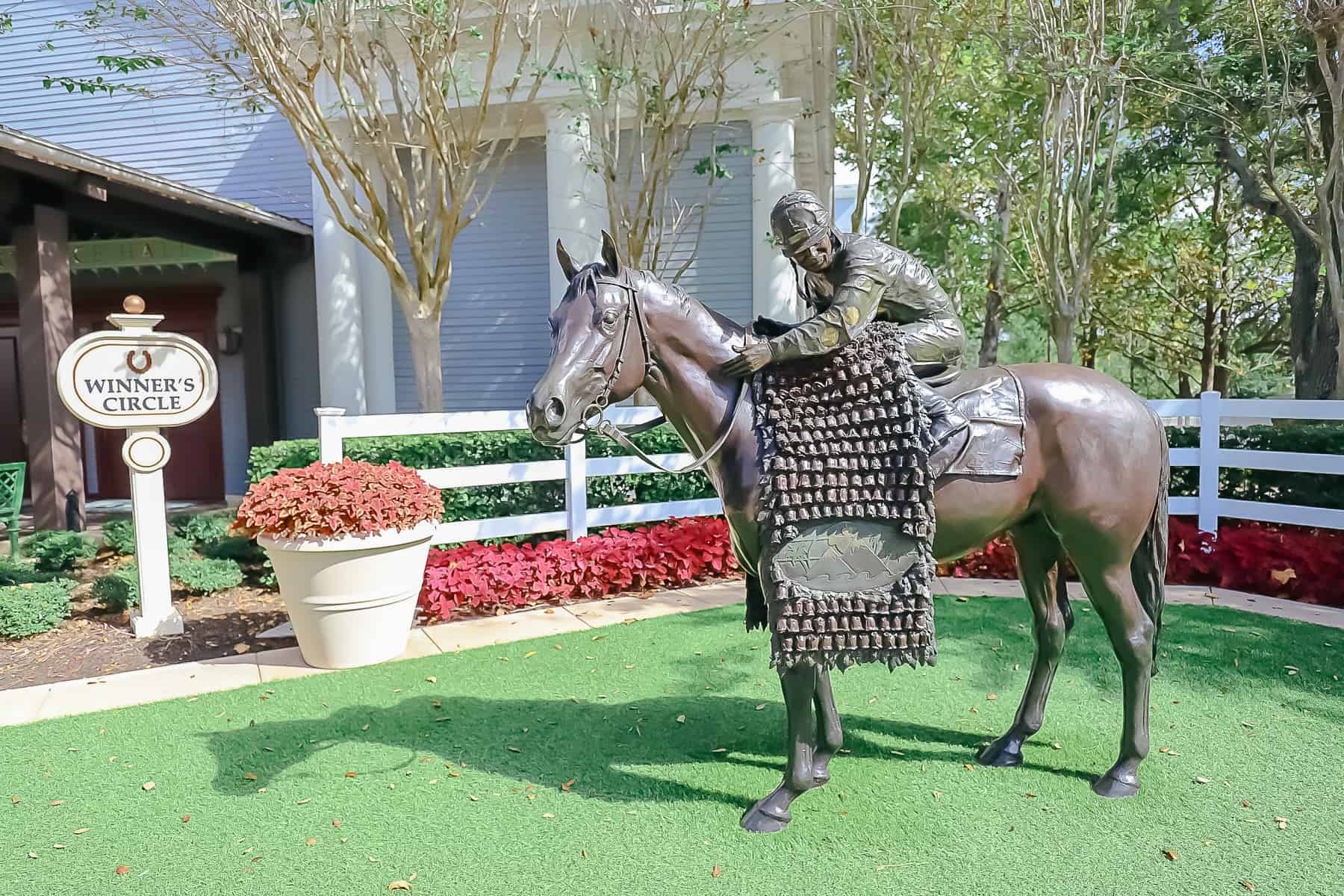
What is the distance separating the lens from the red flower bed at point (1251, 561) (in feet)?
17.7

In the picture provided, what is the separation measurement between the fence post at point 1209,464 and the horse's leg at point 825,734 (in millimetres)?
4759

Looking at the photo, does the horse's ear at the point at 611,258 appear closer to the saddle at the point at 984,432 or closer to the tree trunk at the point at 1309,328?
the saddle at the point at 984,432

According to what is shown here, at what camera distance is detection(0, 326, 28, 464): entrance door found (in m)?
11.1

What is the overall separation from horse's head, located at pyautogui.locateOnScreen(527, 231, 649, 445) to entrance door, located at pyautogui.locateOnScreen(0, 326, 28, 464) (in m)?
12.1

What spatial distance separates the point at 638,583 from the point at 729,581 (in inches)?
30.8

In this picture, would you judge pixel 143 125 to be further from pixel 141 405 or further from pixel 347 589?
pixel 347 589

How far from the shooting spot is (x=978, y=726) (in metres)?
3.62

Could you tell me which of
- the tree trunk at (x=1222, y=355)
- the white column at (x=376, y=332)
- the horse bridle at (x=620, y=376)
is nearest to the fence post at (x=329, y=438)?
the horse bridle at (x=620, y=376)

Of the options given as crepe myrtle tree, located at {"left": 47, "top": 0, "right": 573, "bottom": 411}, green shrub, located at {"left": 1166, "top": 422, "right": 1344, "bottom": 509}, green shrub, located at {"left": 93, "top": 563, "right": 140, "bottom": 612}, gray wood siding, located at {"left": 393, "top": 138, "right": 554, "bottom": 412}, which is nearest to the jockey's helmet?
crepe myrtle tree, located at {"left": 47, "top": 0, "right": 573, "bottom": 411}

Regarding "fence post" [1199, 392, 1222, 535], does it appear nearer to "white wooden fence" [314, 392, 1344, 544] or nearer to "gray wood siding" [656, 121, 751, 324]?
"white wooden fence" [314, 392, 1344, 544]

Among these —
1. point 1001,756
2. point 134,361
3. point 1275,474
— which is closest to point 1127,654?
point 1001,756

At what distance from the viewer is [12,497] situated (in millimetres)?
7145

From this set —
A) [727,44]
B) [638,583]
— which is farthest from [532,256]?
[638,583]

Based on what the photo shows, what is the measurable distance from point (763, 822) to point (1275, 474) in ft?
18.8
